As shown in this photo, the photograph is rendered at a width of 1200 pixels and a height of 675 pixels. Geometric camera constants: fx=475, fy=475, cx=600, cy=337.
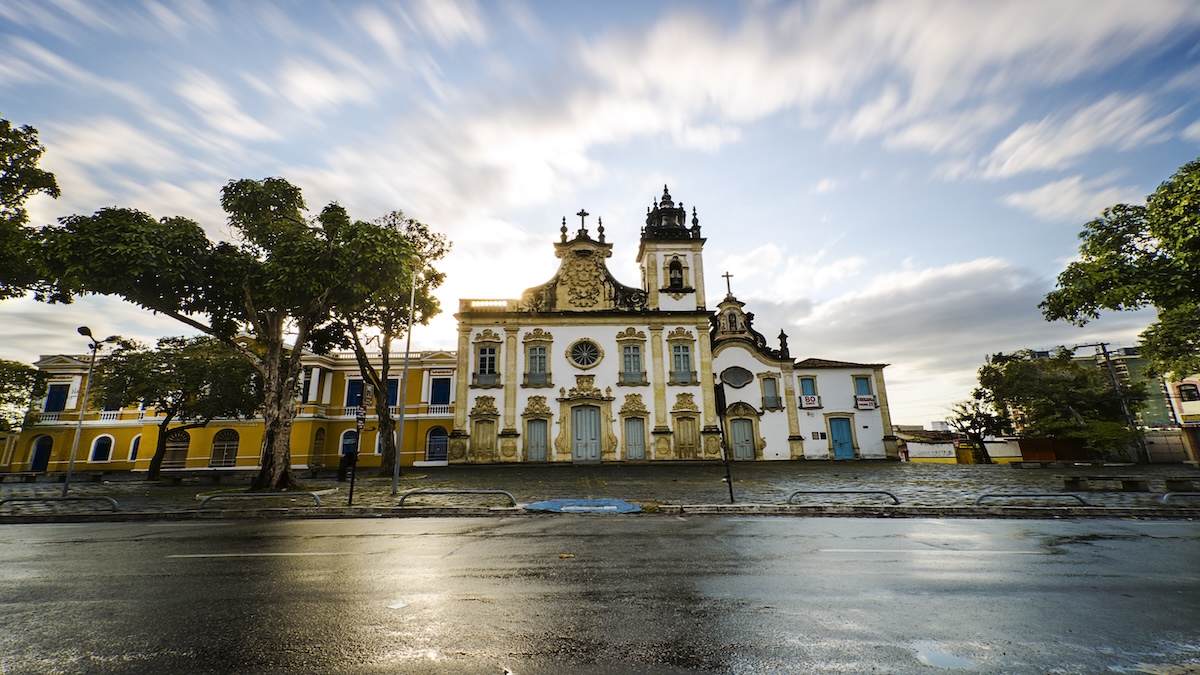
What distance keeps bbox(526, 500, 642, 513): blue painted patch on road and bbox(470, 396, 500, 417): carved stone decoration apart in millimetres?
14419

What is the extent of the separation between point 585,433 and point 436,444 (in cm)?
1176

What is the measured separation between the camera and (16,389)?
2433 cm

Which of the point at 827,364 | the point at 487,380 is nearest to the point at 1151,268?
the point at 827,364

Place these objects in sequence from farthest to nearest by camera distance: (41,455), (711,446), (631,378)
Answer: (41,455) < (631,378) < (711,446)

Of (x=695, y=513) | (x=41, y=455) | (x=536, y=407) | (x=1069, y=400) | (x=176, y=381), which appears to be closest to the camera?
(x=695, y=513)

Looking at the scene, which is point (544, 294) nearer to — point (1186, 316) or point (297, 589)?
point (297, 589)

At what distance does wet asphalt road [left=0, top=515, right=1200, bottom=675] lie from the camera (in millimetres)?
3066

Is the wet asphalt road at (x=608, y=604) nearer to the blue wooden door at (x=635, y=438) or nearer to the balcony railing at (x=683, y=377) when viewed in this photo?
the blue wooden door at (x=635, y=438)

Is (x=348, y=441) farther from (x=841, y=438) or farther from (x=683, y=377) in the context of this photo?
(x=841, y=438)

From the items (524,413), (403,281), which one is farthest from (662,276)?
(403,281)

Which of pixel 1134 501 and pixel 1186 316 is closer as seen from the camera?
pixel 1134 501

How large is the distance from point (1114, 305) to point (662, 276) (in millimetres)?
19164

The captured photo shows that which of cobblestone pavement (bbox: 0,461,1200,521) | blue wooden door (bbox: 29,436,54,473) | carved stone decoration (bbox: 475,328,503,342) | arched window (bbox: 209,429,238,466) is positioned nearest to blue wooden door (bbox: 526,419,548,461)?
cobblestone pavement (bbox: 0,461,1200,521)

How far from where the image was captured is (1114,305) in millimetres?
15461
